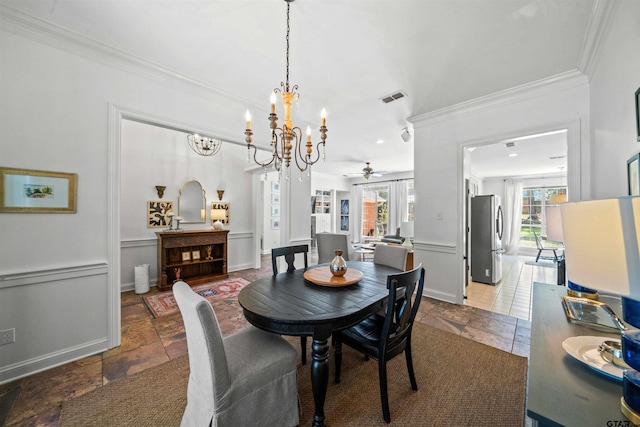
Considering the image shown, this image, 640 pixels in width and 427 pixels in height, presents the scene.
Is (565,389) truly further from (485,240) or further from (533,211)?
(533,211)

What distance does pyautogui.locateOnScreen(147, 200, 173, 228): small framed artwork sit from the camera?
4.23m

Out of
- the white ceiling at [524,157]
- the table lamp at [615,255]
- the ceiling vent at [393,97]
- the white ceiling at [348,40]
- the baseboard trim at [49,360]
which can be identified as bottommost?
the baseboard trim at [49,360]

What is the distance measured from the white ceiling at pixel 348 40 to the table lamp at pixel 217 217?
259 centimetres

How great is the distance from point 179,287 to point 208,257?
3.59 m

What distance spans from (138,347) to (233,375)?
1.68 meters

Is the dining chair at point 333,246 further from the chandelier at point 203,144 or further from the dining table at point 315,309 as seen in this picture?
the chandelier at point 203,144

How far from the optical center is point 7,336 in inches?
70.6

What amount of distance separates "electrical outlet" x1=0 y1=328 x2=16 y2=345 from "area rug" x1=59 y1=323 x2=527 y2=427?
0.70 m

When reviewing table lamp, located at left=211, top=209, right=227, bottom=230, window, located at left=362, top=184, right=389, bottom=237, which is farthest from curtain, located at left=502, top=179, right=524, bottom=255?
table lamp, located at left=211, top=209, right=227, bottom=230

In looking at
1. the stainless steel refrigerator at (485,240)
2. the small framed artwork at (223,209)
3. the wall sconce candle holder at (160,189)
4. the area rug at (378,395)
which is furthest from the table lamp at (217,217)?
the stainless steel refrigerator at (485,240)

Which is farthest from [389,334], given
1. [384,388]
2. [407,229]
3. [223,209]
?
[223,209]

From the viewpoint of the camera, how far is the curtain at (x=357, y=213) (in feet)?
28.4

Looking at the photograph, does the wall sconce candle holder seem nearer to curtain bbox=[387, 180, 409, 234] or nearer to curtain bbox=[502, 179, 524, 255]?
curtain bbox=[387, 180, 409, 234]

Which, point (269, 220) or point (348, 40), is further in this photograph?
point (269, 220)
